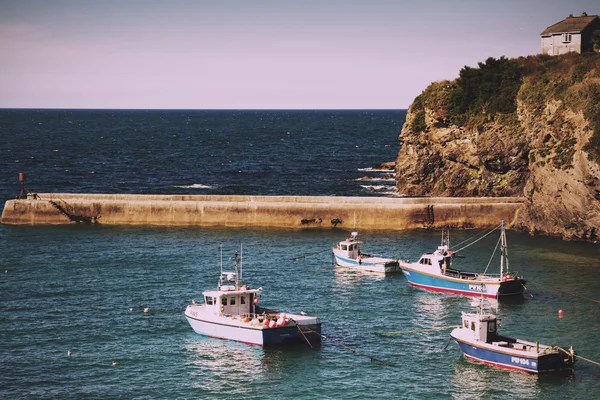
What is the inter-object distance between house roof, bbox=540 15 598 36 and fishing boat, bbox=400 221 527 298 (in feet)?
144

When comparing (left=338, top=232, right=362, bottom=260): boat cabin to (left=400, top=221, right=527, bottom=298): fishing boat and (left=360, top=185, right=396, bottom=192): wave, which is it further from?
(left=360, top=185, right=396, bottom=192): wave

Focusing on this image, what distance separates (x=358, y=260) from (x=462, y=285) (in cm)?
987

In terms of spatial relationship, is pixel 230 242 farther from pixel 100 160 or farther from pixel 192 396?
pixel 100 160

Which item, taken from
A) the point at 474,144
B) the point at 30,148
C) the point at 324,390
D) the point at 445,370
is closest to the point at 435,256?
the point at 445,370

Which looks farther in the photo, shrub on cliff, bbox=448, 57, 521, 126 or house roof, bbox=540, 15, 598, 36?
house roof, bbox=540, 15, 598, 36

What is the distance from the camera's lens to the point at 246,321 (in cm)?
4550

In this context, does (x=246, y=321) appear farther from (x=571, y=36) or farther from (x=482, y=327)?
(x=571, y=36)

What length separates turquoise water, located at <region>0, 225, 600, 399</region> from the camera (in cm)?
4006

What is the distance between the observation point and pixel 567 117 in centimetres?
7769

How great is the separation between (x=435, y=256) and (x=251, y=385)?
23.6 meters

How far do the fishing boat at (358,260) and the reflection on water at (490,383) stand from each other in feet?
68.0

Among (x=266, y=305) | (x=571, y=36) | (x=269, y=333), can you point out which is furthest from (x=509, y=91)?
(x=269, y=333)

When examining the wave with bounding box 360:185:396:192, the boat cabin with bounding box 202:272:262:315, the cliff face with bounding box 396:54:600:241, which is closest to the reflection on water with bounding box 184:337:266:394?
the boat cabin with bounding box 202:272:262:315

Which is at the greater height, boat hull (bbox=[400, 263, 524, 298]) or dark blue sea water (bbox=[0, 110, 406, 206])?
dark blue sea water (bbox=[0, 110, 406, 206])
